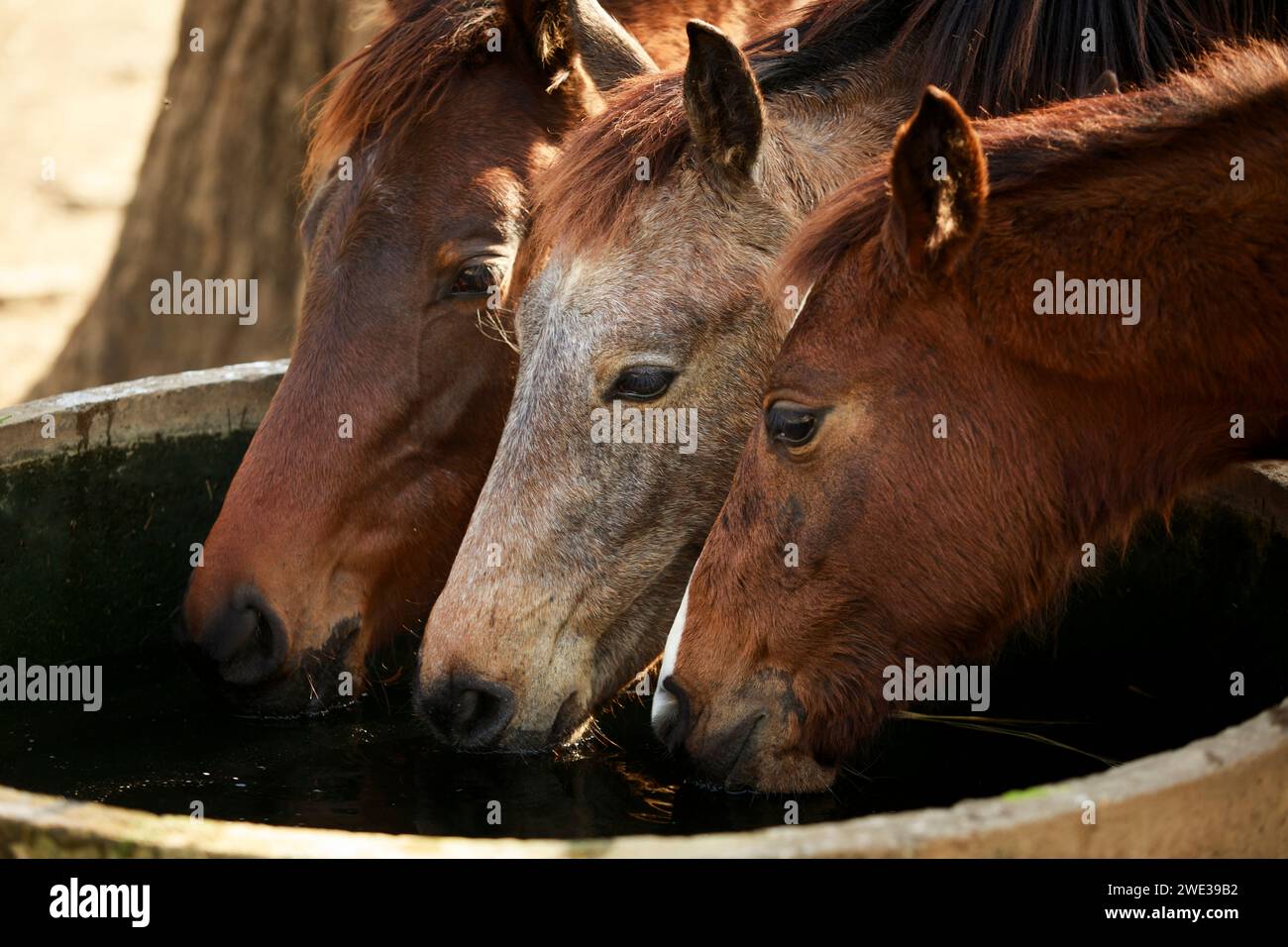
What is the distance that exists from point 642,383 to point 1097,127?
106cm

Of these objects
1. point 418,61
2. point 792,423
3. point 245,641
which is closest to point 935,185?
point 792,423

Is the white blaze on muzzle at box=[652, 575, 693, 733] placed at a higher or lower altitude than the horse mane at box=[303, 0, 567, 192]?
lower

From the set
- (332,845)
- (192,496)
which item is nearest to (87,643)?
(192,496)

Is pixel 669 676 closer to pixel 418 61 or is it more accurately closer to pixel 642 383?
pixel 642 383

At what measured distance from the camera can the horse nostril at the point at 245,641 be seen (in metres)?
3.41

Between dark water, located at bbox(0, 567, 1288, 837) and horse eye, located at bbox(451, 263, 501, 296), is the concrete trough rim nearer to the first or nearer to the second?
dark water, located at bbox(0, 567, 1288, 837)

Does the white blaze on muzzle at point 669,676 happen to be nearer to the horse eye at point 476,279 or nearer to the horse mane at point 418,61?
the horse eye at point 476,279

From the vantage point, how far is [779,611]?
282cm

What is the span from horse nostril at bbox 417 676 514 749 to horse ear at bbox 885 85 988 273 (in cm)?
129

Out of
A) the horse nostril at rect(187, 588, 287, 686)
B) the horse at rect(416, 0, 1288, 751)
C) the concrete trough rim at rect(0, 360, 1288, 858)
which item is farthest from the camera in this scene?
the horse nostril at rect(187, 588, 287, 686)

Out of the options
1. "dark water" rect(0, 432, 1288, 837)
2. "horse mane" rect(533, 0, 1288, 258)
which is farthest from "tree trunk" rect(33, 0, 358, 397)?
"horse mane" rect(533, 0, 1288, 258)

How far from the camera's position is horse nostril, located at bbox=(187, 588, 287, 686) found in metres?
3.41

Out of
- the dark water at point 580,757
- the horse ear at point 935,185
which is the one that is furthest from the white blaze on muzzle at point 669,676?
the horse ear at point 935,185

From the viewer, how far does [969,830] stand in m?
1.75
